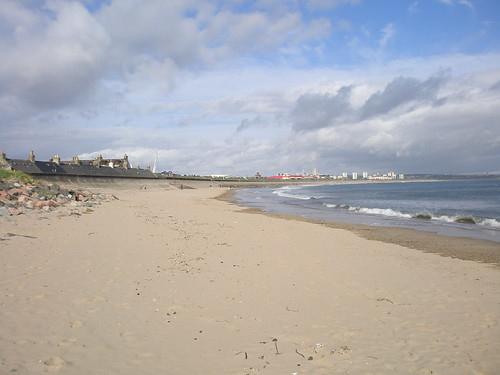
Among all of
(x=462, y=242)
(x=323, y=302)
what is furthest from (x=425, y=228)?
(x=323, y=302)

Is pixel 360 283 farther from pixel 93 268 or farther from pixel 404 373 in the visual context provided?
pixel 93 268

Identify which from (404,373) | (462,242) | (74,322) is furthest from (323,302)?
(462,242)

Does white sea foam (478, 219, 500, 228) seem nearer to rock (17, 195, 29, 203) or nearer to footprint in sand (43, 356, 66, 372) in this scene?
footprint in sand (43, 356, 66, 372)

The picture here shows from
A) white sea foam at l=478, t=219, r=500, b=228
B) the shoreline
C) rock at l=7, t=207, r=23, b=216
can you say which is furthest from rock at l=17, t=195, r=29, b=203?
white sea foam at l=478, t=219, r=500, b=228

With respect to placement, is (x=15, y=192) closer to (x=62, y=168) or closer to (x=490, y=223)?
(x=490, y=223)

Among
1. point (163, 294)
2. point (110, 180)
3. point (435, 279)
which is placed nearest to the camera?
point (163, 294)

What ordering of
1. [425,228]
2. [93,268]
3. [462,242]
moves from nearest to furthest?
[93,268] < [462,242] < [425,228]

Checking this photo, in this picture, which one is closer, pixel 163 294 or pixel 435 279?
pixel 163 294

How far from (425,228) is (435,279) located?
12.9 metres

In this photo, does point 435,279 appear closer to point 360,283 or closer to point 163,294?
point 360,283

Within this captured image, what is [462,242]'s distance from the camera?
15.5m

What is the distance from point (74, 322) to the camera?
212 inches

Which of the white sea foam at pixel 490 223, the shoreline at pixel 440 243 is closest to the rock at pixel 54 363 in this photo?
the shoreline at pixel 440 243

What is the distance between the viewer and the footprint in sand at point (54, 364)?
4.15 metres
